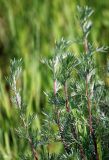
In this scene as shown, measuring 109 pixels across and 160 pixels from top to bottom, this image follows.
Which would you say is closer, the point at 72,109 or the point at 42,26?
the point at 72,109

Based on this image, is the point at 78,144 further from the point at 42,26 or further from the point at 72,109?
the point at 42,26

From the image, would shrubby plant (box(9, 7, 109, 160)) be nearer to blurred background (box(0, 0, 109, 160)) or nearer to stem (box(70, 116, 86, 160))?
stem (box(70, 116, 86, 160))

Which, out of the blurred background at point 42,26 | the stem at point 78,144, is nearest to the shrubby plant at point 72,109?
the stem at point 78,144

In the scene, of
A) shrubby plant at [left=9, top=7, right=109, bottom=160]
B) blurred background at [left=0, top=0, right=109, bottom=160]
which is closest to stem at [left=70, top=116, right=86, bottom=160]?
shrubby plant at [left=9, top=7, right=109, bottom=160]

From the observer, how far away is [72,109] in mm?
1136

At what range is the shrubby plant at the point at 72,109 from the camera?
1.08 metres

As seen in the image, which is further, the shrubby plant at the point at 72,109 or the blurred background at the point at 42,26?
the blurred background at the point at 42,26

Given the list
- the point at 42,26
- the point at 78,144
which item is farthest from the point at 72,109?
the point at 42,26

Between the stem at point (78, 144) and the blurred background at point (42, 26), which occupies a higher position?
the blurred background at point (42, 26)

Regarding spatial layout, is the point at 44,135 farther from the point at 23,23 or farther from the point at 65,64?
the point at 23,23

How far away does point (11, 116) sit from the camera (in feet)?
6.12

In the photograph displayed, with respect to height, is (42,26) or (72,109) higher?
(42,26)

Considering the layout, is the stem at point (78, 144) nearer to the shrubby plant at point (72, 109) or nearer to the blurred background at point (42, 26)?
the shrubby plant at point (72, 109)

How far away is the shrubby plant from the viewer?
3.56 feet
